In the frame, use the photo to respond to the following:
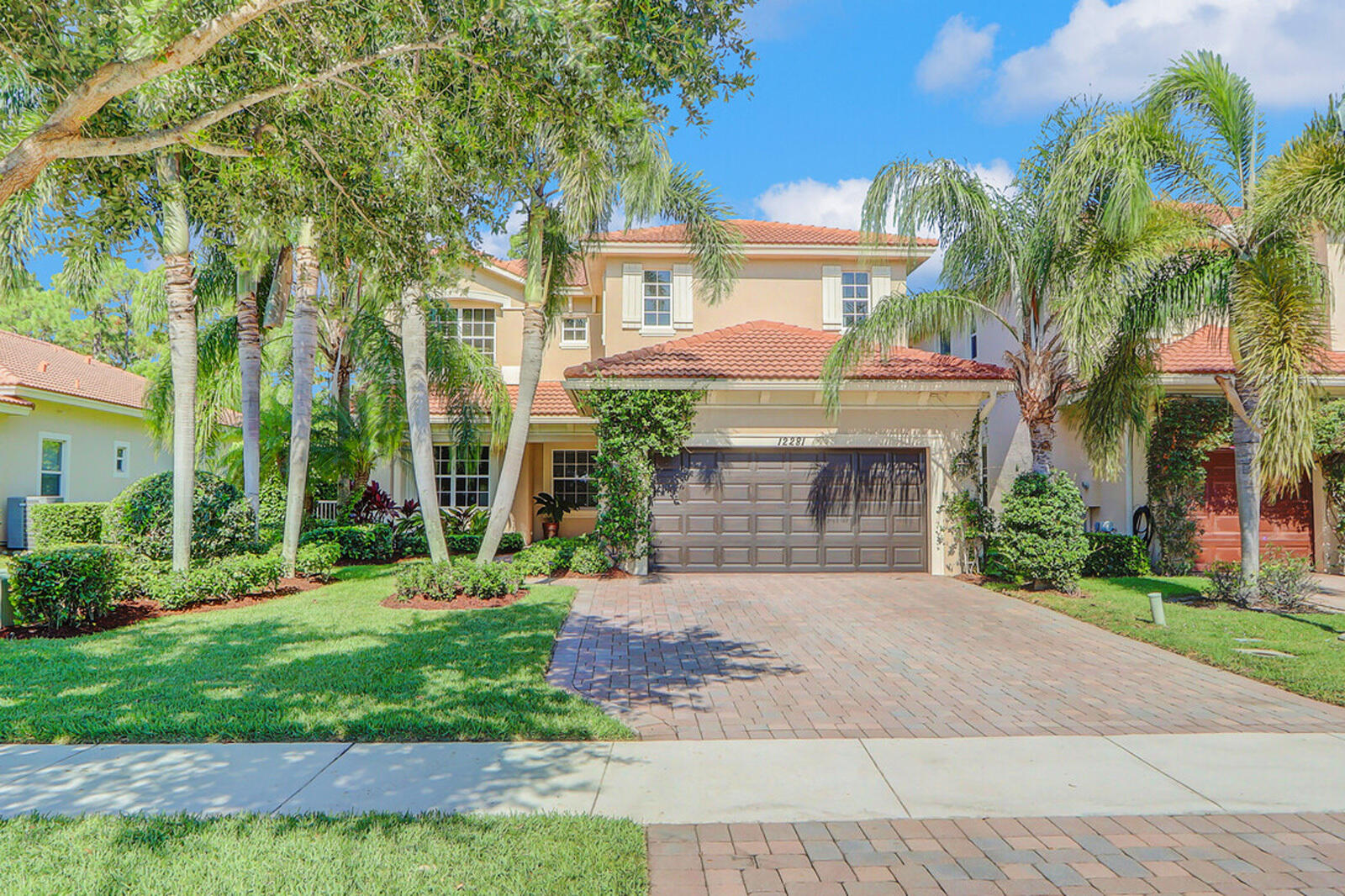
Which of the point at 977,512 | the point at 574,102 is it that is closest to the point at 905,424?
the point at 977,512

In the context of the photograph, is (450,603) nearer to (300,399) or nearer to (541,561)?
(541,561)

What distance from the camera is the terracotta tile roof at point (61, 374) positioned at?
18719mm

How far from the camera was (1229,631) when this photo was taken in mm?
9383

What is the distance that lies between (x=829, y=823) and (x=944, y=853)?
584 mm

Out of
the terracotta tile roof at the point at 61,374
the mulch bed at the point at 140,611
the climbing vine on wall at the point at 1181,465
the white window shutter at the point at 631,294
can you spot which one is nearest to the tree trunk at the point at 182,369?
the mulch bed at the point at 140,611

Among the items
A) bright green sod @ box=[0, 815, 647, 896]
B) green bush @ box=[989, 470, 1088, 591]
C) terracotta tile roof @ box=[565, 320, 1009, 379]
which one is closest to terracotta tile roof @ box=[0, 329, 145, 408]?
terracotta tile roof @ box=[565, 320, 1009, 379]

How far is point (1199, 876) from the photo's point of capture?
11.8ft

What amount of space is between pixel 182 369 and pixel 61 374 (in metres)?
Result: 13.6

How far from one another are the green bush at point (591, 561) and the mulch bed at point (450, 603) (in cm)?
275

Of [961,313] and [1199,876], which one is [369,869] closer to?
[1199,876]

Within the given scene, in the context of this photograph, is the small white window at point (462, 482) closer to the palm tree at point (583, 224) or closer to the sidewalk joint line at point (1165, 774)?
Result: the palm tree at point (583, 224)

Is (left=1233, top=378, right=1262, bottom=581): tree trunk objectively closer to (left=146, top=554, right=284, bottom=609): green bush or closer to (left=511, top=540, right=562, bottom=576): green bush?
(left=511, top=540, right=562, bottom=576): green bush

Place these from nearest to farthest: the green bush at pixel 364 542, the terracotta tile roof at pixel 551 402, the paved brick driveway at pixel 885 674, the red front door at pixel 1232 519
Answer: the paved brick driveway at pixel 885 674 → the red front door at pixel 1232 519 → the green bush at pixel 364 542 → the terracotta tile roof at pixel 551 402

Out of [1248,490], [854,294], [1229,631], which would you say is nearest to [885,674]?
[1229,631]
